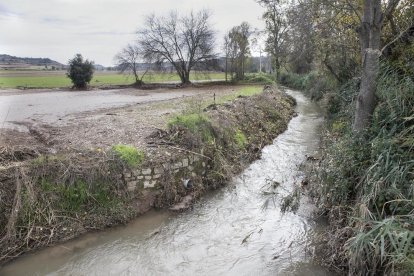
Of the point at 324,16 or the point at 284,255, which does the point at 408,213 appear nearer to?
the point at 284,255

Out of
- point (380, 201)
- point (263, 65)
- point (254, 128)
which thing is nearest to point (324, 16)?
point (254, 128)

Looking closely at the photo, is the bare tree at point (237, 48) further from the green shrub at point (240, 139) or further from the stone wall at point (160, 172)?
the stone wall at point (160, 172)

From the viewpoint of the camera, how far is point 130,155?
7.19m

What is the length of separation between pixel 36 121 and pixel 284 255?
34.9 ft

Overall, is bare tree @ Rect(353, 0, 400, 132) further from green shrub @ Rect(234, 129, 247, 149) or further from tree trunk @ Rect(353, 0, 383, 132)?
green shrub @ Rect(234, 129, 247, 149)

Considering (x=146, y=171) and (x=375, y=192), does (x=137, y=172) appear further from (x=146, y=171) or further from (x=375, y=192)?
(x=375, y=192)

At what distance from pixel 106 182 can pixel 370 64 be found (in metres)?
5.77

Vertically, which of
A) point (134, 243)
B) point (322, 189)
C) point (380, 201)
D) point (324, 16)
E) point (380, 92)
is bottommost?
point (134, 243)

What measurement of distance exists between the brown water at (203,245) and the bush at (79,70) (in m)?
25.0

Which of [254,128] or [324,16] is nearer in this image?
[324,16]

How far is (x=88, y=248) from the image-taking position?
18.9ft

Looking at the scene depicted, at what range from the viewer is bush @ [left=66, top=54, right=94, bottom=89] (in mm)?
28586

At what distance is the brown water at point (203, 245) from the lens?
520cm

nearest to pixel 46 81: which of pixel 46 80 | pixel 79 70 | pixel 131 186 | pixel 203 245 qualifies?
pixel 46 80
